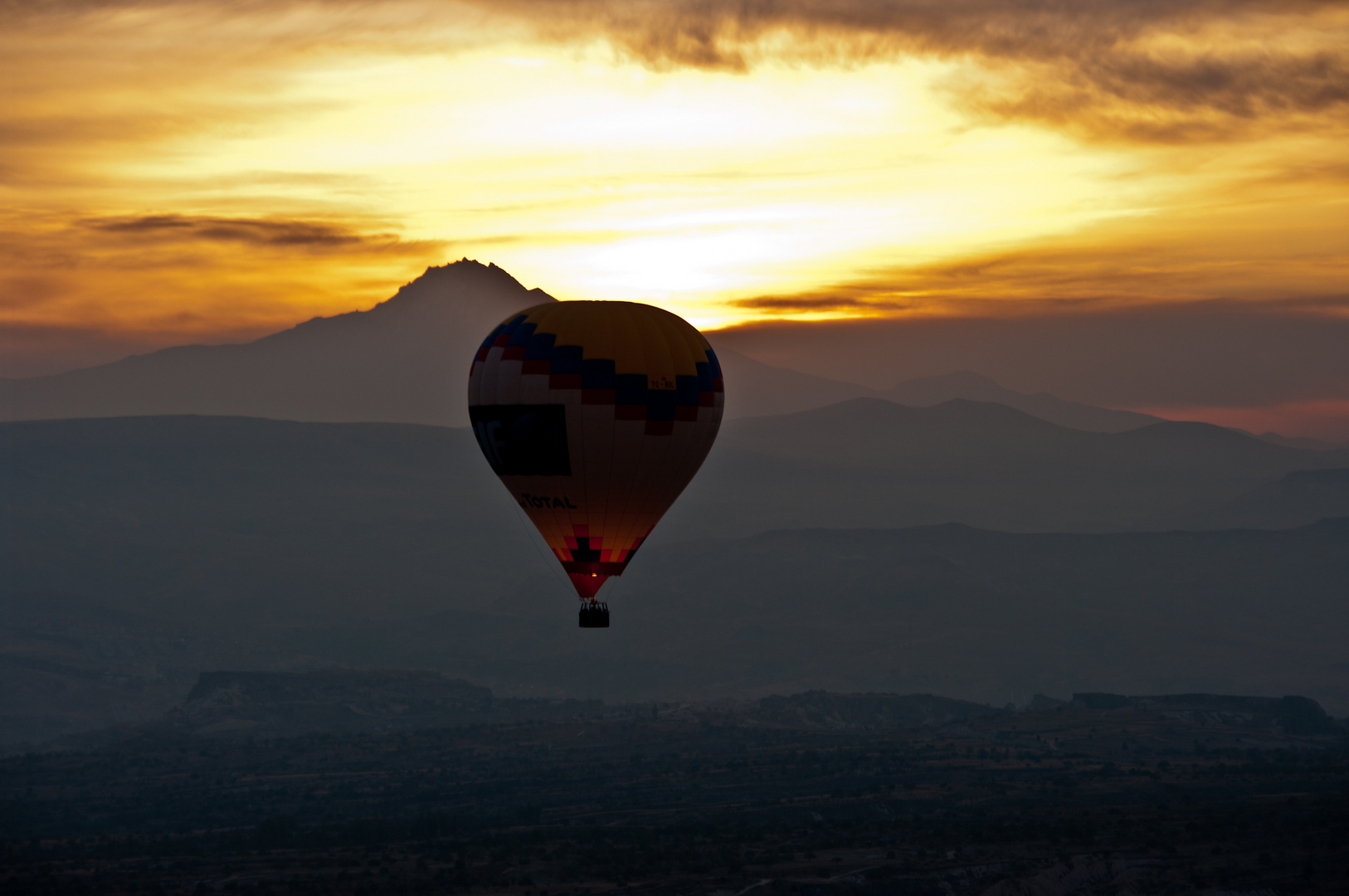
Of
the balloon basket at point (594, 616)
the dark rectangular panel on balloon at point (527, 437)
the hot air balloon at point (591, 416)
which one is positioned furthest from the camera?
the dark rectangular panel on balloon at point (527, 437)

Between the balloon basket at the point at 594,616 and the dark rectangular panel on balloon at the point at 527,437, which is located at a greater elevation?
the dark rectangular panel on balloon at the point at 527,437

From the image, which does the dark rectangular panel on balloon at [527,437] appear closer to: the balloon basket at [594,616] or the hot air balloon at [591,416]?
the hot air balloon at [591,416]

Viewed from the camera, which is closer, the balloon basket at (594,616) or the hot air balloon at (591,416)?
the balloon basket at (594,616)

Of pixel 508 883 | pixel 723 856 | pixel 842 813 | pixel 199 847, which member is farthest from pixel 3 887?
pixel 842 813

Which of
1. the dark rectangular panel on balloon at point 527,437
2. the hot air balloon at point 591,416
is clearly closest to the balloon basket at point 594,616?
the hot air balloon at point 591,416

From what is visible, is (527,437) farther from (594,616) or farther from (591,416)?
(594,616)

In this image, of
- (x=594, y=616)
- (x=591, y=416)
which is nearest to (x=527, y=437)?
(x=591, y=416)

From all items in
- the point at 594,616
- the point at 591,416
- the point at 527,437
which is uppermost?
the point at 591,416
